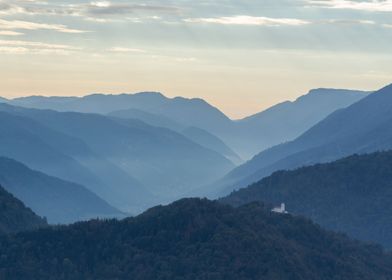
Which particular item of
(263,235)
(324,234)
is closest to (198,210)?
(263,235)

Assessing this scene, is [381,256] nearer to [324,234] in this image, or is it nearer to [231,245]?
[324,234]

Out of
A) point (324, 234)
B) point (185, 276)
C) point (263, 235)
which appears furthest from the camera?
point (324, 234)

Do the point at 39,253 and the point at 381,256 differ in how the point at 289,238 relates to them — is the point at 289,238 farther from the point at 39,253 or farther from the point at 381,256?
the point at 39,253

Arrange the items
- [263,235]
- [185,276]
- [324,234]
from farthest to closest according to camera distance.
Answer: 1. [324,234]
2. [263,235]
3. [185,276]

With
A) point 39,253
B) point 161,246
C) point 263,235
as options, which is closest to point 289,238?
point 263,235

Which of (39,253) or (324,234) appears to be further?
(324,234)

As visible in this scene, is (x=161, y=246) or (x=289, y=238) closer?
(x=161, y=246)
